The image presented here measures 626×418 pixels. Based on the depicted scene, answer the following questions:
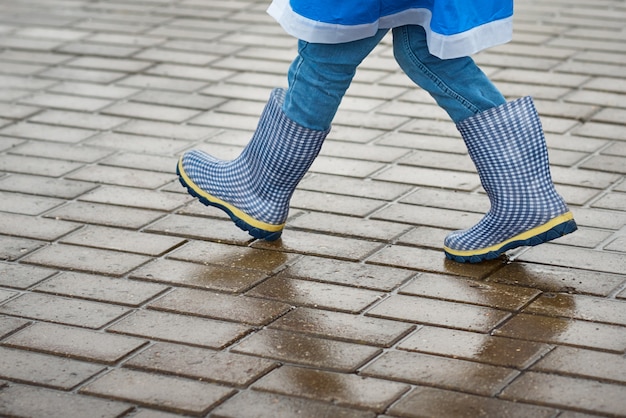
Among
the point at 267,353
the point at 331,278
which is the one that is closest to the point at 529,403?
the point at 267,353

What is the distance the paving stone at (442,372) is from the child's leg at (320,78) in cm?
76

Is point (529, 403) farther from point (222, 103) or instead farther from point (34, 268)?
point (222, 103)

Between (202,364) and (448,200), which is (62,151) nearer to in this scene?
(448,200)

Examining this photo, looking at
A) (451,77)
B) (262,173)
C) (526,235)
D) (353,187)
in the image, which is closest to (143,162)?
(353,187)

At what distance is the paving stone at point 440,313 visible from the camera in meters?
2.93

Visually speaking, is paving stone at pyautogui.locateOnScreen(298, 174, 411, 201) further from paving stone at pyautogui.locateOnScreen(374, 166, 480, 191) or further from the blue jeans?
the blue jeans

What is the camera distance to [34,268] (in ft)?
10.8

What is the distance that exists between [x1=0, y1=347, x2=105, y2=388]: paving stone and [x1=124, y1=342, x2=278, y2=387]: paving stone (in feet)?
0.34

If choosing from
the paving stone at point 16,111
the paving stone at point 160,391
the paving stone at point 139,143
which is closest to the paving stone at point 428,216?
the paving stone at point 139,143

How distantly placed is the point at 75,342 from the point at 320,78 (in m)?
0.94

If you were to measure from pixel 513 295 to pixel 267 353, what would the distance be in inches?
27.7

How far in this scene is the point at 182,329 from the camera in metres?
2.92

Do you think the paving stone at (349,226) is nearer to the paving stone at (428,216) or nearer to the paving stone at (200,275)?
the paving stone at (428,216)

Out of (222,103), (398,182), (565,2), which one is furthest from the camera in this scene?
(565,2)
